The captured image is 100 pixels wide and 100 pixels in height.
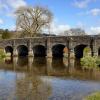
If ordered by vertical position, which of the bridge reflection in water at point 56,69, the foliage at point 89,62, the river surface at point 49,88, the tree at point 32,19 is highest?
the tree at point 32,19

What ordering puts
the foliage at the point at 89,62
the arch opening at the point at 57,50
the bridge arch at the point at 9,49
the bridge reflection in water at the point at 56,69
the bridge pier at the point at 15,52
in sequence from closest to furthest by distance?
the bridge reflection in water at the point at 56,69 → the foliage at the point at 89,62 → the arch opening at the point at 57,50 → the bridge pier at the point at 15,52 → the bridge arch at the point at 9,49

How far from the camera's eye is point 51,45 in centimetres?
5816

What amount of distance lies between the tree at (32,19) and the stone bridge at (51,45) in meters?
6.94

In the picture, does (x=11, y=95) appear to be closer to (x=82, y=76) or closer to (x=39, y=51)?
(x=82, y=76)

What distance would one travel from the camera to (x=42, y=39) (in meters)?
59.6

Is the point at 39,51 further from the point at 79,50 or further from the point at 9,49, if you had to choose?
the point at 79,50

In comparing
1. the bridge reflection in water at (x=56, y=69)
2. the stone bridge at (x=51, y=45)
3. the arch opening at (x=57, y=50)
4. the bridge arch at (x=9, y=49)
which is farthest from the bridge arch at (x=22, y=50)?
the bridge reflection in water at (x=56, y=69)

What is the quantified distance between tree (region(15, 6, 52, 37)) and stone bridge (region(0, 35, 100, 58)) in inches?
273

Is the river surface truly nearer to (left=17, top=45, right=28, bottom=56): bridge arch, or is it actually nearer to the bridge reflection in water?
the bridge reflection in water

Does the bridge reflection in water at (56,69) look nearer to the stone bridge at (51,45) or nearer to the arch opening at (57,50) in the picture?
the stone bridge at (51,45)

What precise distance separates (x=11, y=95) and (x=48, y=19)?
52.8 meters

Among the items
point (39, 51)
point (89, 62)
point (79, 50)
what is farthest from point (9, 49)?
point (89, 62)

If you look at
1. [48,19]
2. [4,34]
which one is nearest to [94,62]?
[48,19]

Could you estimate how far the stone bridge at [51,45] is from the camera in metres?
52.8
